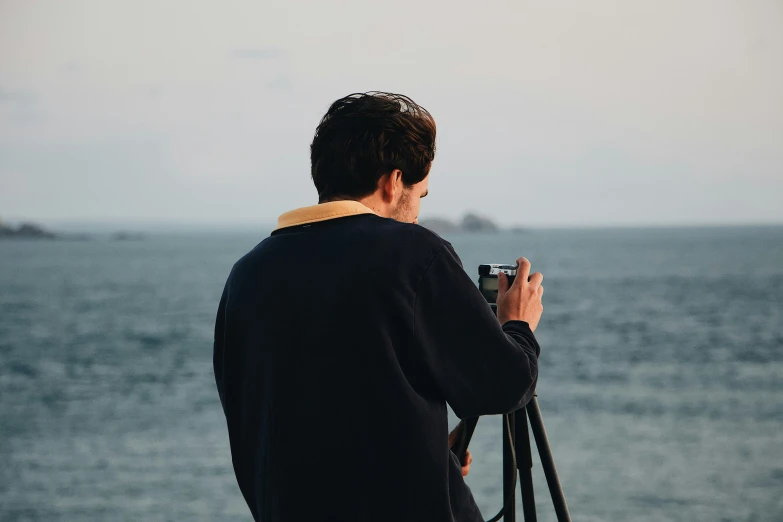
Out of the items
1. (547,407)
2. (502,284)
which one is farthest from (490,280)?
(547,407)

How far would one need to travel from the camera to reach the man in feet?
4.12

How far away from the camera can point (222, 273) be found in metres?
60.8

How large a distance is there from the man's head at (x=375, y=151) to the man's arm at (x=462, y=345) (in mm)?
162

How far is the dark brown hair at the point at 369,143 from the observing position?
135 cm

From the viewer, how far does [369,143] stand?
4.41 ft

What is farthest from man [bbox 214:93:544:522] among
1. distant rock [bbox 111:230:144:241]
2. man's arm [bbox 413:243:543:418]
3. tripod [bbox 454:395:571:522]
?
distant rock [bbox 111:230:144:241]

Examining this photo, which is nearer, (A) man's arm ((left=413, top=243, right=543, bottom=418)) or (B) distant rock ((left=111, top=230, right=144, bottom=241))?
(A) man's arm ((left=413, top=243, right=543, bottom=418))

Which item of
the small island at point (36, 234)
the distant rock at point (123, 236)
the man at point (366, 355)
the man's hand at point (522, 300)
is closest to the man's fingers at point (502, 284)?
the man's hand at point (522, 300)

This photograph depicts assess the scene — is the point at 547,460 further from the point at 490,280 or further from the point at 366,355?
the point at 366,355

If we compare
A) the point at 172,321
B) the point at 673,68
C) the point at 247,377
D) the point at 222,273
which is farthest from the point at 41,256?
the point at 247,377

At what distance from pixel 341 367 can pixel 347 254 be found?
16 centimetres

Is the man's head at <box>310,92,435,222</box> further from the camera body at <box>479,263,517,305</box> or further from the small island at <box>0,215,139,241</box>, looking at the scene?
the small island at <box>0,215,139,241</box>

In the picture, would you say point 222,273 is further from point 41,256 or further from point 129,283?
point 41,256

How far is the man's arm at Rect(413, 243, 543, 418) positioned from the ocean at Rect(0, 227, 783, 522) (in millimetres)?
244
